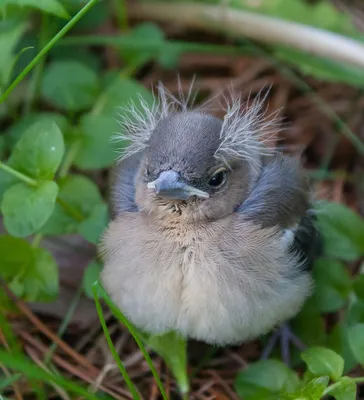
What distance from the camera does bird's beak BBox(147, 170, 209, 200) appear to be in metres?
1.94

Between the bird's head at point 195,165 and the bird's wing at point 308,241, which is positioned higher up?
the bird's head at point 195,165

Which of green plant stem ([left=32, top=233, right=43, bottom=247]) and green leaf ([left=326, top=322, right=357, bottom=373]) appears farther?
green plant stem ([left=32, top=233, right=43, bottom=247])

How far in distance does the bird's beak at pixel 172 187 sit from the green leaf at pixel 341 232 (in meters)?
0.77

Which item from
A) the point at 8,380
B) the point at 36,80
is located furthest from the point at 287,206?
the point at 36,80

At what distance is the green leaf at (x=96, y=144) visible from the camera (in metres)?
2.60

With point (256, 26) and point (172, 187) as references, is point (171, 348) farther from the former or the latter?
point (256, 26)

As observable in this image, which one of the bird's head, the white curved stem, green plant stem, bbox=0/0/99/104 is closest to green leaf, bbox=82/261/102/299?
the bird's head

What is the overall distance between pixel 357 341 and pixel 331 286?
464 millimetres

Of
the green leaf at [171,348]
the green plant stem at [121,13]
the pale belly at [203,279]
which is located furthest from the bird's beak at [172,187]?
the green plant stem at [121,13]

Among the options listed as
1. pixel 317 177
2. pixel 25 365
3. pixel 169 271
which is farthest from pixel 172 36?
pixel 25 365

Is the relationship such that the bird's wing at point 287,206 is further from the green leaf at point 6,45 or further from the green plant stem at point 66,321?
the green leaf at point 6,45

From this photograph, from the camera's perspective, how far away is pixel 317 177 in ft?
10.1

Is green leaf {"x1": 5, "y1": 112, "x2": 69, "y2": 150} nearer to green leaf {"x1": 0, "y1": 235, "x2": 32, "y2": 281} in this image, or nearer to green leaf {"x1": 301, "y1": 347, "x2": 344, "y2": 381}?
green leaf {"x1": 0, "y1": 235, "x2": 32, "y2": 281}

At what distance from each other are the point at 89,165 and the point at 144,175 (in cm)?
49
